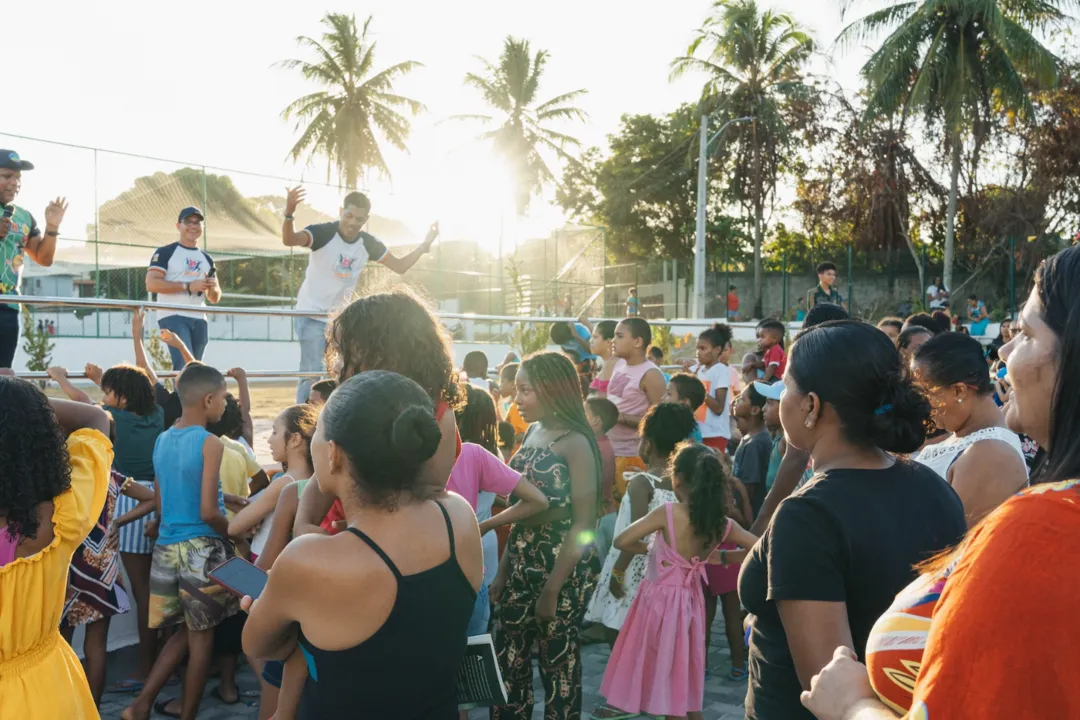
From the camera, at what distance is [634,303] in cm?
2430

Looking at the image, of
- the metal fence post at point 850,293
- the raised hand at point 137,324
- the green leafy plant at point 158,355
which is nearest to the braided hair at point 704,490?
the raised hand at point 137,324

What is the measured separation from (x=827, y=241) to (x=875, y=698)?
3398 cm

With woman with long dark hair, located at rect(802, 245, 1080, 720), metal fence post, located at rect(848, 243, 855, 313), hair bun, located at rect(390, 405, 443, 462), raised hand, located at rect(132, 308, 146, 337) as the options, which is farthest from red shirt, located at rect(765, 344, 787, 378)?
metal fence post, located at rect(848, 243, 855, 313)

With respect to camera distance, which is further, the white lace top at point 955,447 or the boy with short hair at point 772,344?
the boy with short hair at point 772,344

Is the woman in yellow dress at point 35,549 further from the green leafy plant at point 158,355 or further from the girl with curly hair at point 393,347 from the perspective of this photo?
the green leafy plant at point 158,355

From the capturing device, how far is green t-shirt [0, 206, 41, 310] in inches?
216

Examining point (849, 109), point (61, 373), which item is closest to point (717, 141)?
point (849, 109)

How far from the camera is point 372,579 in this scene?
6.41 feet

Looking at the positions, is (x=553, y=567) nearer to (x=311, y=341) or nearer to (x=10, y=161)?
(x=311, y=341)

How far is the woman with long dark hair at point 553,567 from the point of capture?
3.86m

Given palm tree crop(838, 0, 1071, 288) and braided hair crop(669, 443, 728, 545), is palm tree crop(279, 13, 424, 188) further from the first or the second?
braided hair crop(669, 443, 728, 545)

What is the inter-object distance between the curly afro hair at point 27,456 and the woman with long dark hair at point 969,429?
275 centimetres

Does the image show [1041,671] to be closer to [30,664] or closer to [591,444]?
[30,664]

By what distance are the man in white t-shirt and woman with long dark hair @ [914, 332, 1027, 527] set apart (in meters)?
4.38
